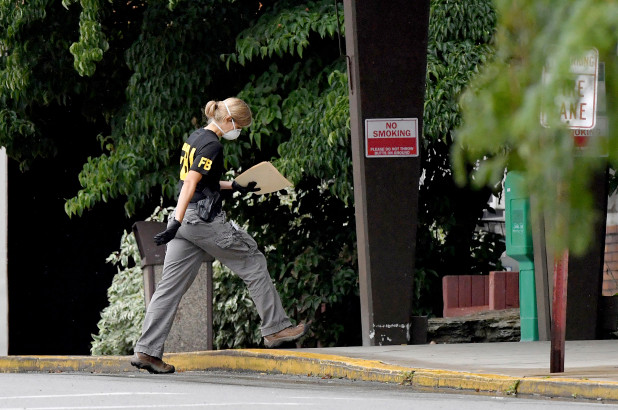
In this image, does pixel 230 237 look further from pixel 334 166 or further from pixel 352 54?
pixel 334 166

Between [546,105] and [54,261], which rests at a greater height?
[546,105]

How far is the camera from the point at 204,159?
855 centimetres

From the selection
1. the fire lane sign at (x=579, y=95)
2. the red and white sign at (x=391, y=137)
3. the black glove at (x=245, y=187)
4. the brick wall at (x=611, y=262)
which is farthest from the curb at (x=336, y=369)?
the brick wall at (x=611, y=262)

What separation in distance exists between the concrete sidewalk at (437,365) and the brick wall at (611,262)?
2927 millimetres

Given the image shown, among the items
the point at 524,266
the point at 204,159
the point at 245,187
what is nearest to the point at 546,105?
the point at 204,159

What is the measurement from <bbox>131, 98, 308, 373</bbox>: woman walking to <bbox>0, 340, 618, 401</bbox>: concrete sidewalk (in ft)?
1.44

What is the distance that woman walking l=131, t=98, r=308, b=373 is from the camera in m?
8.62

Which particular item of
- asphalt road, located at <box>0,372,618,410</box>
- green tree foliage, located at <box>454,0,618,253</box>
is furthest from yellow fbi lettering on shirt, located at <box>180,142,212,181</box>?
green tree foliage, located at <box>454,0,618,253</box>

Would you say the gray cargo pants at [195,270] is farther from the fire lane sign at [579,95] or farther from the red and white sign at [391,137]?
the fire lane sign at [579,95]

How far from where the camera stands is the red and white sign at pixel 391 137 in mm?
10305

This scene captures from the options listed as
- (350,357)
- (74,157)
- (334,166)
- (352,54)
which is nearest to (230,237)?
(350,357)

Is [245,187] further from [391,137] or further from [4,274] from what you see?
[4,274]

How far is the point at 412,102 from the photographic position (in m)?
10.3

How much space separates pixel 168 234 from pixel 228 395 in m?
1.83
